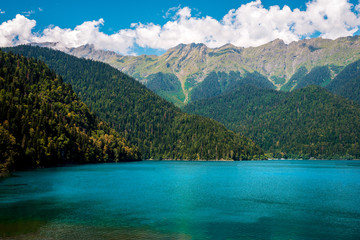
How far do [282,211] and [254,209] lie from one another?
5.68m

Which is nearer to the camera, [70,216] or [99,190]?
[70,216]

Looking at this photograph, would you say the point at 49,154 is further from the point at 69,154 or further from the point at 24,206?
the point at 24,206

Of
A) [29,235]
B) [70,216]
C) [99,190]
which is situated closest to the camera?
[29,235]

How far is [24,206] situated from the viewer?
209 ft

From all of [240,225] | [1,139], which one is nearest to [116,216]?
[240,225]

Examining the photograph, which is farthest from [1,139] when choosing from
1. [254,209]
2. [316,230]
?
[316,230]

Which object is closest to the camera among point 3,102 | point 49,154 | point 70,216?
point 70,216

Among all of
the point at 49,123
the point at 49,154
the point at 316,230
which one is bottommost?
the point at 316,230

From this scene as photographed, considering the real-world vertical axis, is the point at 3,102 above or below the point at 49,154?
above

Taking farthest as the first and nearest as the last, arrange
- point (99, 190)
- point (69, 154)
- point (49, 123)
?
1. point (69, 154)
2. point (49, 123)
3. point (99, 190)

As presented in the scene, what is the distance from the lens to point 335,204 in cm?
7388

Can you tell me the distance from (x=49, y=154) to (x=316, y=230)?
136214mm

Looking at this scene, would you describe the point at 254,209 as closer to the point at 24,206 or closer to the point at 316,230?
the point at 316,230

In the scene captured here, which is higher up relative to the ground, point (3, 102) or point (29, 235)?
point (3, 102)
